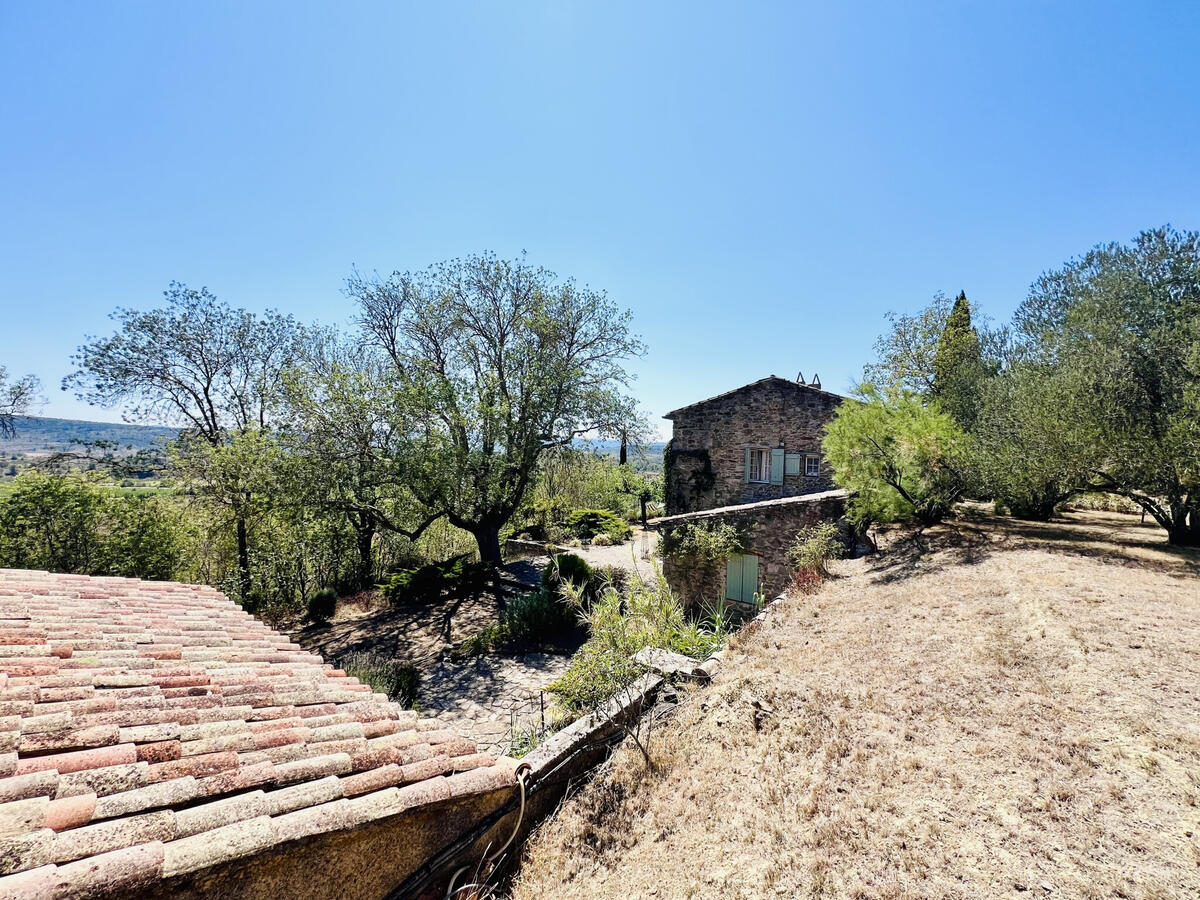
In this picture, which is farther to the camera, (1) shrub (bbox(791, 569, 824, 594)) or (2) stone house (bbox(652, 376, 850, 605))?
(2) stone house (bbox(652, 376, 850, 605))

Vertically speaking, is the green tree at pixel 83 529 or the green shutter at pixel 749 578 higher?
the green tree at pixel 83 529

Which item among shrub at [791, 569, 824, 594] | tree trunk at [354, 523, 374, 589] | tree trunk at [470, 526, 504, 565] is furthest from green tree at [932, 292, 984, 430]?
tree trunk at [354, 523, 374, 589]

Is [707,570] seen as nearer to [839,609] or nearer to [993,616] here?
[839,609]

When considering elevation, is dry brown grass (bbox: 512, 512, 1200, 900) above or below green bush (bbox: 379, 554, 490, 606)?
above

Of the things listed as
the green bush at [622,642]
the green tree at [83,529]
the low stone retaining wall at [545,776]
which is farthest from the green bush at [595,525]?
the low stone retaining wall at [545,776]

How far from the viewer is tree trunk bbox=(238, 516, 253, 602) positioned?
15086mm

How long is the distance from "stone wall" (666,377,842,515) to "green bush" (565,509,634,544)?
468 centimetres

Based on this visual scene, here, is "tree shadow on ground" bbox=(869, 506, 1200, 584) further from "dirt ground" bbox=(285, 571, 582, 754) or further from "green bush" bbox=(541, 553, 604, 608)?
"dirt ground" bbox=(285, 571, 582, 754)

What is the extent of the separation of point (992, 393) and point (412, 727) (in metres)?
15.6

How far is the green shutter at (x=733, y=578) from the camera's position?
12281 millimetres

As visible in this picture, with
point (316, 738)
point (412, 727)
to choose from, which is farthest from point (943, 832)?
point (316, 738)

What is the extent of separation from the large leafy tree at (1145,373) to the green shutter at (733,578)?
7369 mm

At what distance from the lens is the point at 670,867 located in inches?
126

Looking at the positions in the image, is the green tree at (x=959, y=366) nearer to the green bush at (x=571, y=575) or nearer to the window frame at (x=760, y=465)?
the window frame at (x=760, y=465)
